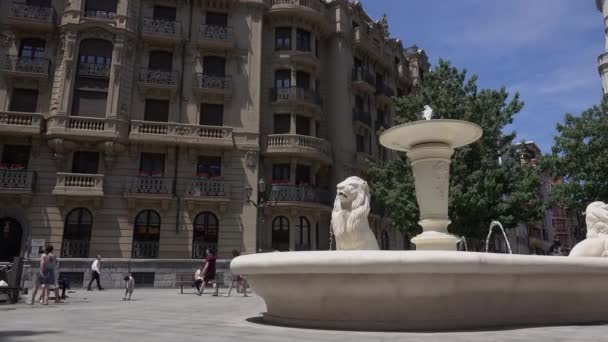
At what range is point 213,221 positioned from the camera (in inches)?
915

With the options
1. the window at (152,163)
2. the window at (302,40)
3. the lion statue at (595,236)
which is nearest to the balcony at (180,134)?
the window at (152,163)

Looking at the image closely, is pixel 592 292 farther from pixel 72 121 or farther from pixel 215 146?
pixel 72 121

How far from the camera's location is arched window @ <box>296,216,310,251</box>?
24.6 meters

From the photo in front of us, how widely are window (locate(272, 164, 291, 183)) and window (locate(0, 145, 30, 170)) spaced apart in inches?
496

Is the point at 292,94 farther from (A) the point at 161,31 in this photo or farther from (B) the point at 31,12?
(B) the point at 31,12

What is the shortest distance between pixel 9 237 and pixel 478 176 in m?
21.8

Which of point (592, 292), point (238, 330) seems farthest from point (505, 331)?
point (238, 330)

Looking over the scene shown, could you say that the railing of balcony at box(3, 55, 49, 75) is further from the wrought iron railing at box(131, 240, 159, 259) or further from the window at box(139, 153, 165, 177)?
the wrought iron railing at box(131, 240, 159, 259)

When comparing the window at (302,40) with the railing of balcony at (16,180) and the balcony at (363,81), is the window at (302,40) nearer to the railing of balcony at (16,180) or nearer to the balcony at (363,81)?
the balcony at (363,81)

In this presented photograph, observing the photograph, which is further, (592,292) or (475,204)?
(475,204)

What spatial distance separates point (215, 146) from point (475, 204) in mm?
13372

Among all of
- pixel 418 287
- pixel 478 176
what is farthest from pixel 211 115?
pixel 418 287

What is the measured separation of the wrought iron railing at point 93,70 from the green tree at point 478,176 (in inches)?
603

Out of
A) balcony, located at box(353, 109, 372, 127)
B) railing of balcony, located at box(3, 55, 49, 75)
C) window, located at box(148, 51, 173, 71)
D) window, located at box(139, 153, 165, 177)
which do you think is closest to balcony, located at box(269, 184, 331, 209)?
window, located at box(139, 153, 165, 177)
